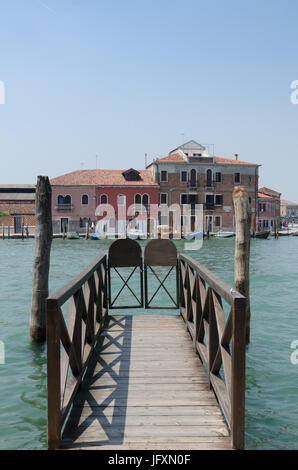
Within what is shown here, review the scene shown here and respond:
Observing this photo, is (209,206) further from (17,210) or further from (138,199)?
(17,210)

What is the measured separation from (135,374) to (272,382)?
98.6 inches

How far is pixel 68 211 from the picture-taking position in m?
43.3

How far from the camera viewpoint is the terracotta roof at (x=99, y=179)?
43344 mm

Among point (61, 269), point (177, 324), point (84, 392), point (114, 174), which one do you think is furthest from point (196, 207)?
point (84, 392)

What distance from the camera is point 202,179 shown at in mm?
44156

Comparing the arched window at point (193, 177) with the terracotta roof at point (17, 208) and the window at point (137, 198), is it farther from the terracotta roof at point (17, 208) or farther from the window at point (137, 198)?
the terracotta roof at point (17, 208)

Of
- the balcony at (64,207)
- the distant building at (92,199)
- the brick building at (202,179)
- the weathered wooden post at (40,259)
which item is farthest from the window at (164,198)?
the weathered wooden post at (40,259)

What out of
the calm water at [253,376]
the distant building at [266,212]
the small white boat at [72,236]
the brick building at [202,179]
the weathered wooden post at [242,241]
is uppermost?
the brick building at [202,179]

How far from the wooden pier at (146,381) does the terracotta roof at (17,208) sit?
45.1m

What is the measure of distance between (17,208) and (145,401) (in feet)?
157

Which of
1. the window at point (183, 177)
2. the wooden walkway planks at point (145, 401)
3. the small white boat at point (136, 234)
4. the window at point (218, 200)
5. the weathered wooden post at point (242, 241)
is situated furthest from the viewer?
the window at point (218, 200)

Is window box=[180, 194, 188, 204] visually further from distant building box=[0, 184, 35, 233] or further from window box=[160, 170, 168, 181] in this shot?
distant building box=[0, 184, 35, 233]

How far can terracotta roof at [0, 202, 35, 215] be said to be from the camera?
160ft

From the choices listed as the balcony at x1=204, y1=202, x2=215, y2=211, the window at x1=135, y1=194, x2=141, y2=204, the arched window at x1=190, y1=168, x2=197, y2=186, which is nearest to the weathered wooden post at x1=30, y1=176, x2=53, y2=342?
the window at x1=135, y1=194, x2=141, y2=204
